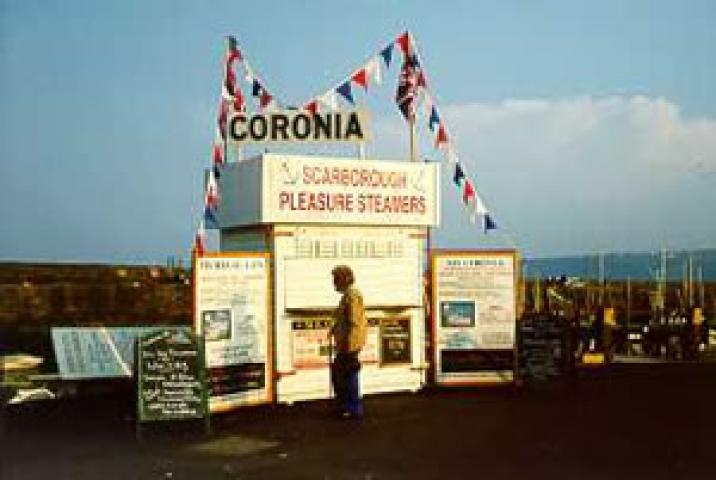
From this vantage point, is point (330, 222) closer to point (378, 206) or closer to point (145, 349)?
point (378, 206)

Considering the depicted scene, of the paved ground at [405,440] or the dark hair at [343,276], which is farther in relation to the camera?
the dark hair at [343,276]

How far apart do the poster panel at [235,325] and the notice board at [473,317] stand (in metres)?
2.66

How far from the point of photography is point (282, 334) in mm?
12602

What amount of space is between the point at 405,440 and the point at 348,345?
1.58 meters

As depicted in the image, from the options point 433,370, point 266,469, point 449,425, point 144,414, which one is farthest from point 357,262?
point 266,469

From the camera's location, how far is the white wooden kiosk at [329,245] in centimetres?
1264

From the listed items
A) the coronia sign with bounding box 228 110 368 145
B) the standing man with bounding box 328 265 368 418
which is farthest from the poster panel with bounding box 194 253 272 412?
the coronia sign with bounding box 228 110 368 145

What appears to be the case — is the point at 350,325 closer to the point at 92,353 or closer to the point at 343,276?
the point at 343,276

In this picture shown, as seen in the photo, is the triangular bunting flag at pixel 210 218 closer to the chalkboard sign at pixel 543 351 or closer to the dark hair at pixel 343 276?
the dark hair at pixel 343 276

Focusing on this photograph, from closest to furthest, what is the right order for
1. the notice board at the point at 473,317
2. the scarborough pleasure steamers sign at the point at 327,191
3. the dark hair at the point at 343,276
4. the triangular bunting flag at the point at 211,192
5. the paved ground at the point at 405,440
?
the paved ground at the point at 405,440
the dark hair at the point at 343,276
the scarborough pleasure steamers sign at the point at 327,191
the triangular bunting flag at the point at 211,192
the notice board at the point at 473,317

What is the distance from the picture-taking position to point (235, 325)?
1199 cm

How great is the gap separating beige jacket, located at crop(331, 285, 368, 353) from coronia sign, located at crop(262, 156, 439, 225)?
1686 mm

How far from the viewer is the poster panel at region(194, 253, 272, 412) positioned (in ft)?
38.3

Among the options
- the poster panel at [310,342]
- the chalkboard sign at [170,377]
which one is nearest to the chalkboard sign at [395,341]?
the poster panel at [310,342]
